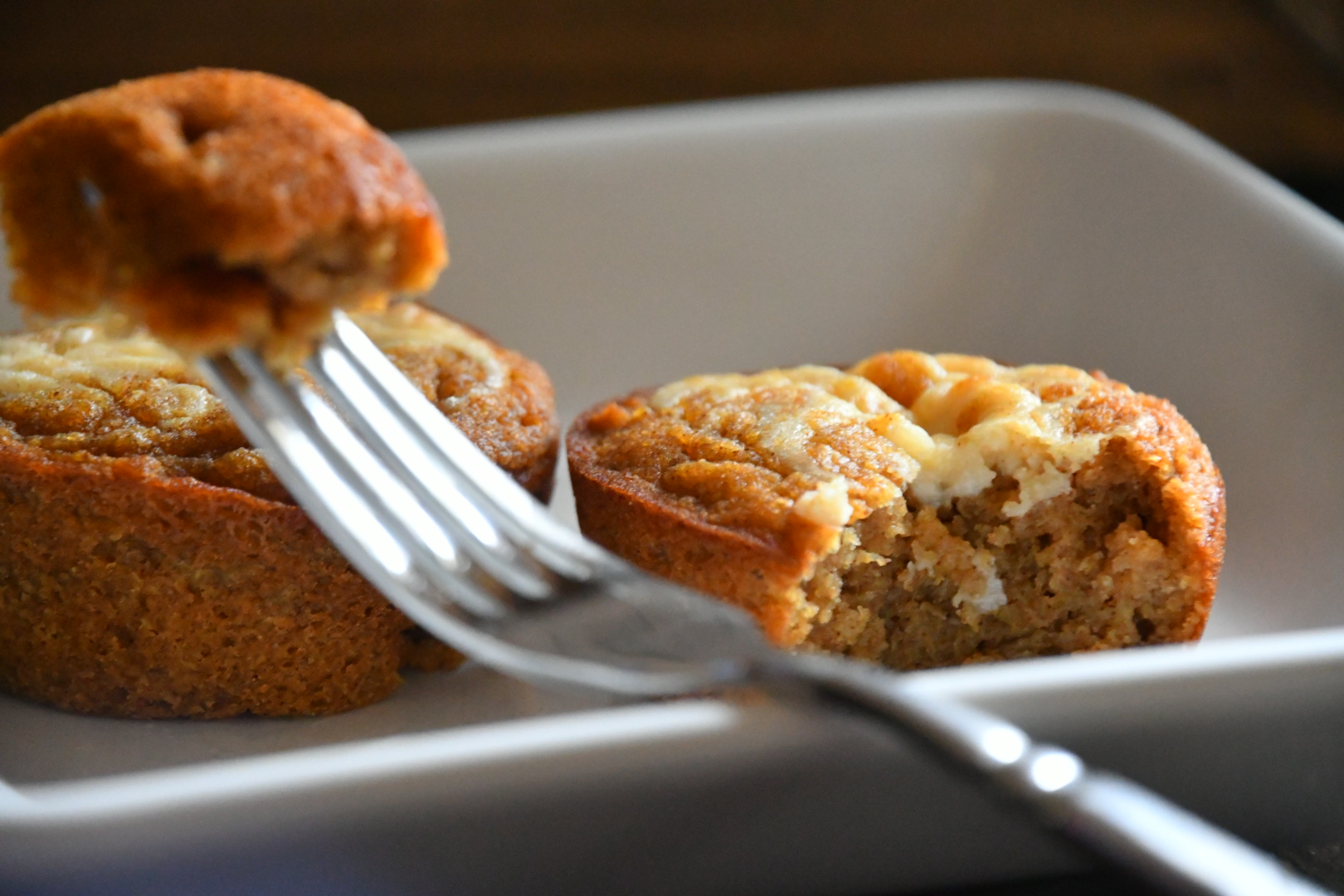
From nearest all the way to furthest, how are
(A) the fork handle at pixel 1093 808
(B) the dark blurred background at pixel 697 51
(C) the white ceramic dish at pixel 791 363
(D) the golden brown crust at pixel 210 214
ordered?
(A) the fork handle at pixel 1093 808 < (C) the white ceramic dish at pixel 791 363 < (D) the golden brown crust at pixel 210 214 < (B) the dark blurred background at pixel 697 51

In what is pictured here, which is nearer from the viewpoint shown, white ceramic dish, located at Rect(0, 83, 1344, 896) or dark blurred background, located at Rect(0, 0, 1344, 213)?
white ceramic dish, located at Rect(0, 83, 1344, 896)

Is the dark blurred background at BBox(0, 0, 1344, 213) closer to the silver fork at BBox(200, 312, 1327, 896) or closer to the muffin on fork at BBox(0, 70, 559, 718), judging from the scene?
the muffin on fork at BBox(0, 70, 559, 718)

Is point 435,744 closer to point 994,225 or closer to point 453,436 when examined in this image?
point 453,436

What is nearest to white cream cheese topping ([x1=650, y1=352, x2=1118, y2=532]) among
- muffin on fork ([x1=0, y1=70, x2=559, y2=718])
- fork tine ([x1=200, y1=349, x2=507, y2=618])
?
muffin on fork ([x1=0, y1=70, x2=559, y2=718])

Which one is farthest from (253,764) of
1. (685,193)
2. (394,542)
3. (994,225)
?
(994,225)

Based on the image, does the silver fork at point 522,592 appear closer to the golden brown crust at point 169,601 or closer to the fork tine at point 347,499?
the fork tine at point 347,499

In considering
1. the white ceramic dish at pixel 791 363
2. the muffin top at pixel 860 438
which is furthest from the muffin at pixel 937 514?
the white ceramic dish at pixel 791 363
